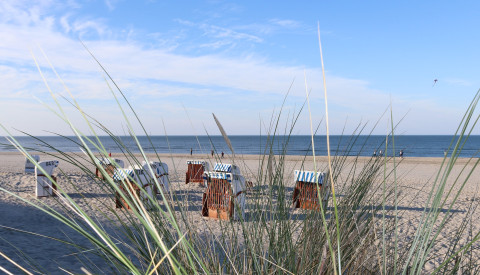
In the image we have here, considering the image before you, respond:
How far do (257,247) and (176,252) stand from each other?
34 cm

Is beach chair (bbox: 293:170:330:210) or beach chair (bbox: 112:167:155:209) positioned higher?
beach chair (bbox: 112:167:155:209)

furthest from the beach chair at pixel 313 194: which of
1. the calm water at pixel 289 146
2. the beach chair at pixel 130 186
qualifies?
the beach chair at pixel 130 186

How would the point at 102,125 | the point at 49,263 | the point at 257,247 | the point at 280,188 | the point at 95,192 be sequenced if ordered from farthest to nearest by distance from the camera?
1. the point at 95,192
2. the point at 49,263
3. the point at 280,188
4. the point at 257,247
5. the point at 102,125

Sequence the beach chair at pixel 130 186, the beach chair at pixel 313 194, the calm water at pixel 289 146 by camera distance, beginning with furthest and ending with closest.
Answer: the calm water at pixel 289 146, the beach chair at pixel 313 194, the beach chair at pixel 130 186

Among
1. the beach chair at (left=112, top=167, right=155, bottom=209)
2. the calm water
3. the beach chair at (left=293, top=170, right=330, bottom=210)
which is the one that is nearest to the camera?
the beach chair at (left=112, top=167, right=155, bottom=209)

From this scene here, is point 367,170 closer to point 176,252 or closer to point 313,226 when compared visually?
point 313,226

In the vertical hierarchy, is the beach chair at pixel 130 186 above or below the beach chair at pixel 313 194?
above

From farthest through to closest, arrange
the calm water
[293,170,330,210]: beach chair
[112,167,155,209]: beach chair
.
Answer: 1. the calm water
2. [293,170,330,210]: beach chair
3. [112,167,155,209]: beach chair

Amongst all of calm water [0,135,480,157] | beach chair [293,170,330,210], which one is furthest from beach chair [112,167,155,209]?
beach chair [293,170,330,210]

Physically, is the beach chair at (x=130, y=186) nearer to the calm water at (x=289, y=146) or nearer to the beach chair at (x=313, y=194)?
the calm water at (x=289, y=146)

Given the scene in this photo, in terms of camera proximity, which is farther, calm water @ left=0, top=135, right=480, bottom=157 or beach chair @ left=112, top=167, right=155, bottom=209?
calm water @ left=0, top=135, right=480, bottom=157

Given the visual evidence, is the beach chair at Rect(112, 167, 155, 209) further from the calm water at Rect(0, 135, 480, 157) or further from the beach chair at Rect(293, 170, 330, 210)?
the beach chair at Rect(293, 170, 330, 210)

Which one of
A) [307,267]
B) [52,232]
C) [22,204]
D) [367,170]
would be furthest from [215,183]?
[307,267]

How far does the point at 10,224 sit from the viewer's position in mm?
5438
